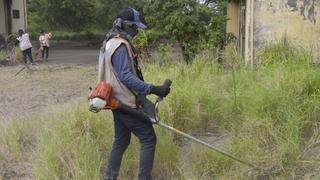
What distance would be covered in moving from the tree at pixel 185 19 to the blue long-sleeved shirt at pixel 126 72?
30.0 feet

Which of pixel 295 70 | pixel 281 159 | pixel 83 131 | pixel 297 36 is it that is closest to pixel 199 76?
pixel 295 70

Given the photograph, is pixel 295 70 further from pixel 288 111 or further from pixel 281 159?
pixel 281 159

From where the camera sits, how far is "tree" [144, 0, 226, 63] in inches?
573

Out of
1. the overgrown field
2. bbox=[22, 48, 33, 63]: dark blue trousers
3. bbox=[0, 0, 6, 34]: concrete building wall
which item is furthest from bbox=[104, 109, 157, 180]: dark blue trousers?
bbox=[0, 0, 6, 34]: concrete building wall

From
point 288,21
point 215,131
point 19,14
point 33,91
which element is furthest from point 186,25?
point 19,14

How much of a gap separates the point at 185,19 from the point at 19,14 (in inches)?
630

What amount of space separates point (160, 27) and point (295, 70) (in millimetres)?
9435

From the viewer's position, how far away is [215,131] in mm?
6504

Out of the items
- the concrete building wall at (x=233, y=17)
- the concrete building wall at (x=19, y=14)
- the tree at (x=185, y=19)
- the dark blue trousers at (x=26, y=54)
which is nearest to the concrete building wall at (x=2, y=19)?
the concrete building wall at (x=19, y=14)

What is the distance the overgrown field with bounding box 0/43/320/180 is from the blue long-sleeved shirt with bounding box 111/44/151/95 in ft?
3.48

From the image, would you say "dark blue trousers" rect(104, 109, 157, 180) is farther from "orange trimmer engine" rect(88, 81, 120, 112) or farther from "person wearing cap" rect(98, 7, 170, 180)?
"orange trimmer engine" rect(88, 81, 120, 112)

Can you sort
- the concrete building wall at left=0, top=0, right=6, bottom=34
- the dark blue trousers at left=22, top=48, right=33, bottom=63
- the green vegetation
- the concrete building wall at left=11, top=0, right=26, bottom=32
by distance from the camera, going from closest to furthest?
1. the green vegetation
2. the dark blue trousers at left=22, top=48, right=33, bottom=63
3. the concrete building wall at left=0, top=0, right=6, bottom=34
4. the concrete building wall at left=11, top=0, right=26, bottom=32

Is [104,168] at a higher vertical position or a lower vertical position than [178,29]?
lower

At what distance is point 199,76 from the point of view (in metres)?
7.67
